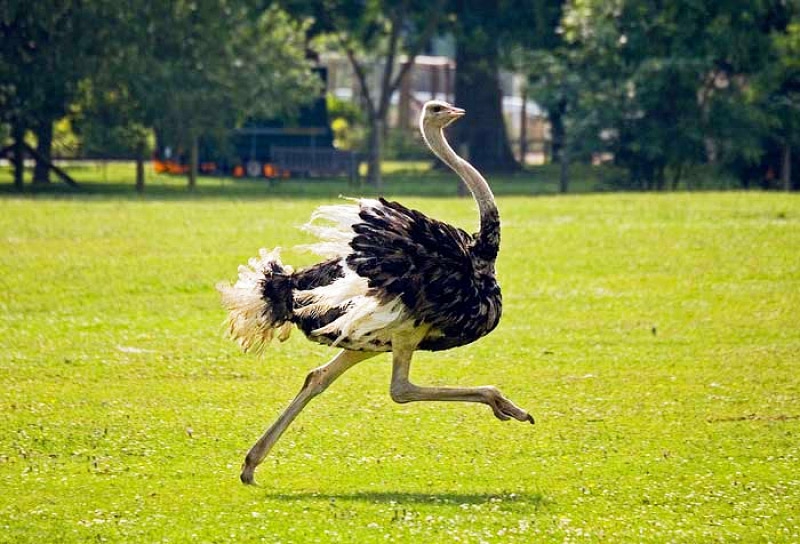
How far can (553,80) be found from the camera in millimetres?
38625

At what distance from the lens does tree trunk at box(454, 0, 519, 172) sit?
43.4 metres

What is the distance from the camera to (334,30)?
145 ft

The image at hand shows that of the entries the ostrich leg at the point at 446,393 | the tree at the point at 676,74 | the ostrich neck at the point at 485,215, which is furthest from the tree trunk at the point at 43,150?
the ostrich leg at the point at 446,393

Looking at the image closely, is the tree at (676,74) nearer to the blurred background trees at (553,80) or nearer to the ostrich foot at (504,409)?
the blurred background trees at (553,80)

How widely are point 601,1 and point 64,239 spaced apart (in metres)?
18.3

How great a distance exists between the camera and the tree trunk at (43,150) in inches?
1385

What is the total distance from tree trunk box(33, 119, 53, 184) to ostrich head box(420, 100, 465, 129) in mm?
26267

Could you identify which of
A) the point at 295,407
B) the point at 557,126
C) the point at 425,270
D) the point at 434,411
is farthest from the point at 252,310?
the point at 557,126

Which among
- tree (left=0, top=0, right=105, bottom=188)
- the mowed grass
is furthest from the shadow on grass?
tree (left=0, top=0, right=105, bottom=188)

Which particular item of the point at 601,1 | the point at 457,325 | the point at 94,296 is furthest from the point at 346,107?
the point at 457,325

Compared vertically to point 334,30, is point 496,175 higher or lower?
lower

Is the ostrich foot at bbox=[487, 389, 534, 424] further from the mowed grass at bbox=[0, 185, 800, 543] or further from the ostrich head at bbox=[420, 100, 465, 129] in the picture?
the ostrich head at bbox=[420, 100, 465, 129]

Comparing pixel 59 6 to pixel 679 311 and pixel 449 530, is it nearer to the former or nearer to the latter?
pixel 679 311

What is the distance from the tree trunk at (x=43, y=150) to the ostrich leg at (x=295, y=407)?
26.8m
